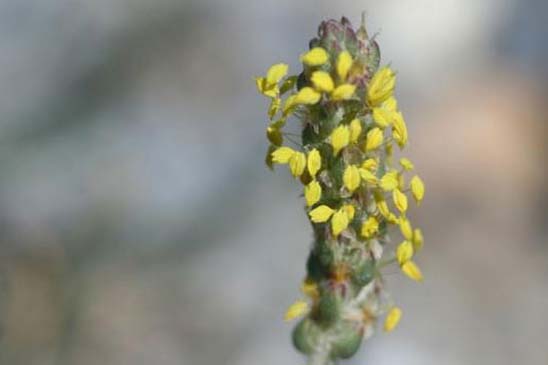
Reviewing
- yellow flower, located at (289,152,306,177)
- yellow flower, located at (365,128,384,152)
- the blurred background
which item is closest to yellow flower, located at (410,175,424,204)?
yellow flower, located at (365,128,384,152)

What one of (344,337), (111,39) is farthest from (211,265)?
(344,337)

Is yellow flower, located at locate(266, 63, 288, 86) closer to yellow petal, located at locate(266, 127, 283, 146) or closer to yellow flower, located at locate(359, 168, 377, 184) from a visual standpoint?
yellow petal, located at locate(266, 127, 283, 146)

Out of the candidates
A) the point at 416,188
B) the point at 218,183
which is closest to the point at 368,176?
the point at 416,188

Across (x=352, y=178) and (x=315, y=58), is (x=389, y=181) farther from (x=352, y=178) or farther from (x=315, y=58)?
(x=315, y=58)

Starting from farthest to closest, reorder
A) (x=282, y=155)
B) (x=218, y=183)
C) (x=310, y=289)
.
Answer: (x=218, y=183) < (x=310, y=289) < (x=282, y=155)

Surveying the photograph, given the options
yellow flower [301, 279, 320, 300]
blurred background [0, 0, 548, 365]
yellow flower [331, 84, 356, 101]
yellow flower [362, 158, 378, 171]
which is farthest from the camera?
blurred background [0, 0, 548, 365]

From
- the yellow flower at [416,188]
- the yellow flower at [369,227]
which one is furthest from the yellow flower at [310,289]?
the yellow flower at [416,188]
